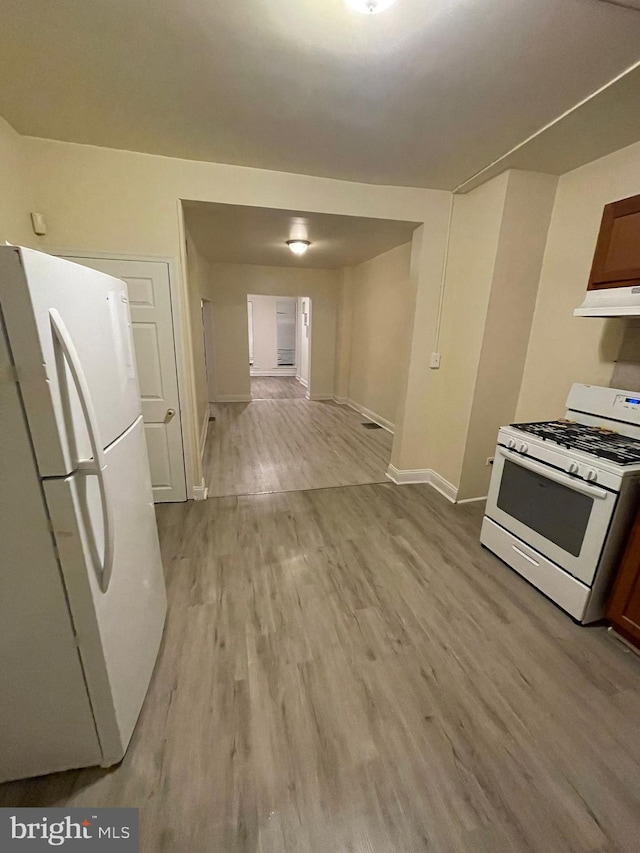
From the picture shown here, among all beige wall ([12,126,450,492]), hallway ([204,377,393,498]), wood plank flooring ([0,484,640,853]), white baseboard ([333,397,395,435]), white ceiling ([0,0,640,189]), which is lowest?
wood plank flooring ([0,484,640,853])

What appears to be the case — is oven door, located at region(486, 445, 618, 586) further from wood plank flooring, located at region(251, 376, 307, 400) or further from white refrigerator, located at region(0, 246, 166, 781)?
wood plank flooring, located at region(251, 376, 307, 400)

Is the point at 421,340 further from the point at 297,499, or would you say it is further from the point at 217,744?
the point at 217,744

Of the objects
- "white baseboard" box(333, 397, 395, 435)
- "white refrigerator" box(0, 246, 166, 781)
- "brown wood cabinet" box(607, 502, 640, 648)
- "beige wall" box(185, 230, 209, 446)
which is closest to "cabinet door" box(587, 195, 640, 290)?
"brown wood cabinet" box(607, 502, 640, 648)

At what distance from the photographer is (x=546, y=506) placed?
1.97 m

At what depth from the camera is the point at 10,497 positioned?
A: 2.90 feet

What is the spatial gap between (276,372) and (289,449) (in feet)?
19.1

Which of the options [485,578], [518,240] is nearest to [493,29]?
[518,240]

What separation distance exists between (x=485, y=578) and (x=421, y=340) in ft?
6.72

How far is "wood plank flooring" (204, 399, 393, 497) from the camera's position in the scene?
3496 mm

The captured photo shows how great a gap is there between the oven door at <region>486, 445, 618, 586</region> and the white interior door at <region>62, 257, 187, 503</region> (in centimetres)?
249

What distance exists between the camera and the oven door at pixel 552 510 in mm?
1717

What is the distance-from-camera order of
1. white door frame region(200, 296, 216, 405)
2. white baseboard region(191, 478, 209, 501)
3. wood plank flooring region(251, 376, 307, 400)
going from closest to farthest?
1. white baseboard region(191, 478, 209, 501)
2. white door frame region(200, 296, 216, 405)
3. wood plank flooring region(251, 376, 307, 400)

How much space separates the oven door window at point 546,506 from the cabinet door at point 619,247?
113 centimetres

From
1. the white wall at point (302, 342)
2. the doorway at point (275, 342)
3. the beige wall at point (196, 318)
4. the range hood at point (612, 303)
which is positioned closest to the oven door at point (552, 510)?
the range hood at point (612, 303)
